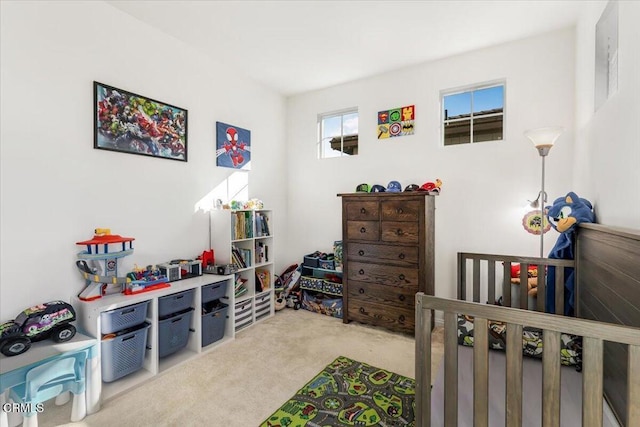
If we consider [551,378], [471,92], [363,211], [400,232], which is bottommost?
[551,378]

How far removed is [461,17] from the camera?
2.51m

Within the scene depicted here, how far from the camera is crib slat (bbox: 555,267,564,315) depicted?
203cm

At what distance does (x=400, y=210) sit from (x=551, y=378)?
6.66ft

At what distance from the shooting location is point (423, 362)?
1.22 meters

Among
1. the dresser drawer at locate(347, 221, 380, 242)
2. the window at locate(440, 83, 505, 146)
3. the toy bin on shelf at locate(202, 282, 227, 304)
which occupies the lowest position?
the toy bin on shelf at locate(202, 282, 227, 304)

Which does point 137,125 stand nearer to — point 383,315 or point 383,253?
point 383,253

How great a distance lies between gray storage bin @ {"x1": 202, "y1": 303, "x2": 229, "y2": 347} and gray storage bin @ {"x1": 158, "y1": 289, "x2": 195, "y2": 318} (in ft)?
0.67

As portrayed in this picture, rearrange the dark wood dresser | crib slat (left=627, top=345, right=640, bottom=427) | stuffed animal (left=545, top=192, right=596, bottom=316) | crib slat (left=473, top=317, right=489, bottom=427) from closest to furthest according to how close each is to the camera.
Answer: crib slat (left=627, top=345, right=640, bottom=427) < crib slat (left=473, top=317, right=489, bottom=427) < stuffed animal (left=545, top=192, right=596, bottom=316) < the dark wood dresser

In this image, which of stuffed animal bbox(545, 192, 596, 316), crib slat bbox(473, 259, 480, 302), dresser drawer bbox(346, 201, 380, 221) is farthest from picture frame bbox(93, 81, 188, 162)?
stuffed animal bbox(545, 192, 596, 316)

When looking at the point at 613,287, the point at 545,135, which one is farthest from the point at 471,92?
the point at 613,287

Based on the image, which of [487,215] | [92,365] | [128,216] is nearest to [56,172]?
[128,216]

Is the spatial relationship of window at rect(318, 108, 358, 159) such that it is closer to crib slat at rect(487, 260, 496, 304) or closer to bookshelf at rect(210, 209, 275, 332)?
bookshelf at rect(210, 209, 275, 332)

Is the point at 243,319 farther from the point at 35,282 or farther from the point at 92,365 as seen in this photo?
the point at 35,282

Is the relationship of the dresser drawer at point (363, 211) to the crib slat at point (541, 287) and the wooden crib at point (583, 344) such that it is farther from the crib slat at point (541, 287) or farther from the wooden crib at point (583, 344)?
the wooden crib at point (583, 344)
